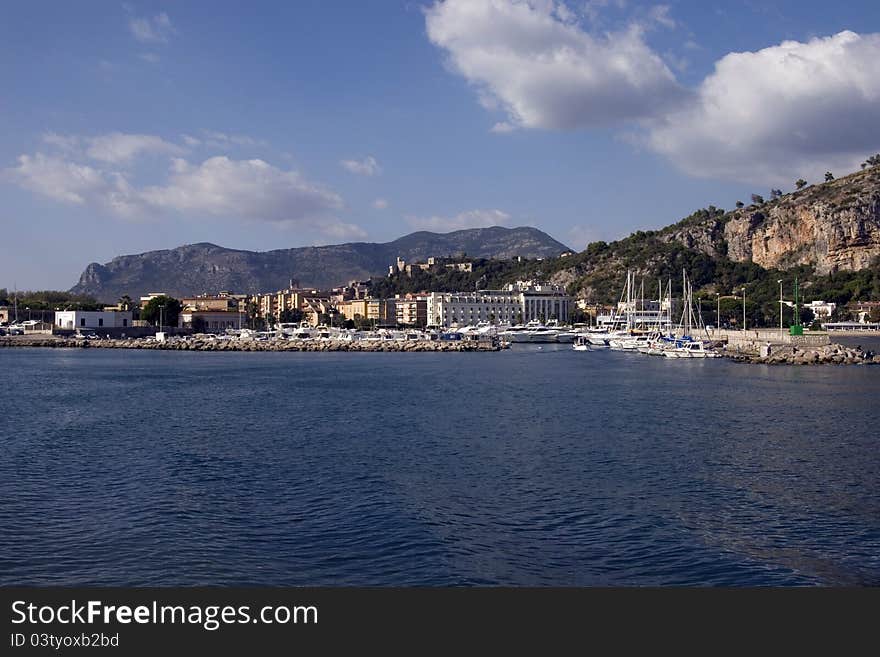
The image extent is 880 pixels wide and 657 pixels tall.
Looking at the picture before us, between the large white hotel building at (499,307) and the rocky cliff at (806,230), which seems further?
the large white hotel building at (499,307)

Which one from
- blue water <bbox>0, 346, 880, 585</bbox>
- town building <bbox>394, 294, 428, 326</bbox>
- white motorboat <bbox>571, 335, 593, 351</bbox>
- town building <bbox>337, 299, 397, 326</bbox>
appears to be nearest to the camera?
blue water <bbox>0, 346, 880, 585</bbox>

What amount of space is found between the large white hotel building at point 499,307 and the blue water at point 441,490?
72.0 metres

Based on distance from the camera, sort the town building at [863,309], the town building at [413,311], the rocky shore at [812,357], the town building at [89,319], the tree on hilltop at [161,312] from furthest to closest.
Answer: the town building at [413,311] < the tree on hilltop at [161,312] < the town building at [863,309] < the town building at [89,319] < the rocky shore at [812,357]

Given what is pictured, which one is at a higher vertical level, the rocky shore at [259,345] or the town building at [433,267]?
the town building at [433,267]

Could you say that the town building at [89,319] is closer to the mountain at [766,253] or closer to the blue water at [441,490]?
the mountain at [766,253]

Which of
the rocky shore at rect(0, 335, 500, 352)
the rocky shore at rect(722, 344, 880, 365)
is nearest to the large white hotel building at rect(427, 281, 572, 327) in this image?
the rocky shore at rect(0, 335, 500, 352)

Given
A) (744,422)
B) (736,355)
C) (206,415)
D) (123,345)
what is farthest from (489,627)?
(123,345)

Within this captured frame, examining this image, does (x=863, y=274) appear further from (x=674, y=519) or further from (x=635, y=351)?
(x=674, y=519)

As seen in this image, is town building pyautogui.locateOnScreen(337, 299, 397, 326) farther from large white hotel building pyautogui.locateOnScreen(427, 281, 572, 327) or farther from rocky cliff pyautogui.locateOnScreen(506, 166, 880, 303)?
rocky cliff pyautogui.locateOnScreen(506, 166, 880, 303)

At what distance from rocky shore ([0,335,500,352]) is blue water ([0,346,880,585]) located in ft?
126

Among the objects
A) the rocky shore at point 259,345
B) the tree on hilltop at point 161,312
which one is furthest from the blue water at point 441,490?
the tree on hilltop at point 161,312

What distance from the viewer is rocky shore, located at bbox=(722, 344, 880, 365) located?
1802 inches

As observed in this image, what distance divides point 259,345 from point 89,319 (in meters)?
24.5

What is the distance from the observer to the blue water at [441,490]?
9391 mm
